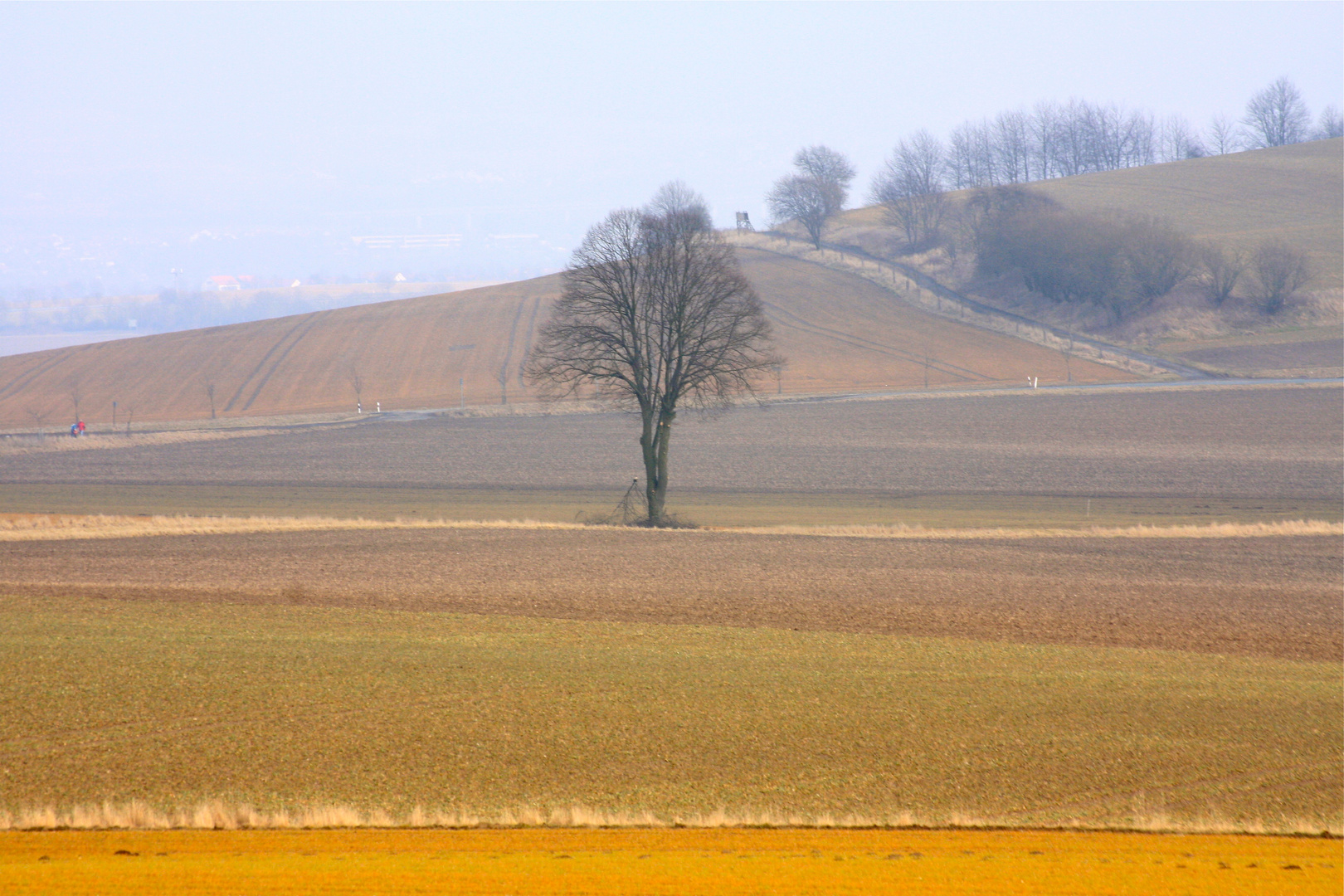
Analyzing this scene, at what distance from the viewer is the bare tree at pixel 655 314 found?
1097 inches

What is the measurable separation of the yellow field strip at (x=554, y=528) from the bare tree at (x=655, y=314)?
4941 mm

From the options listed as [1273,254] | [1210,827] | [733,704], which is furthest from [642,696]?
[1273,254]

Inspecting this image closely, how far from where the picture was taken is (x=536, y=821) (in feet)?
22.1

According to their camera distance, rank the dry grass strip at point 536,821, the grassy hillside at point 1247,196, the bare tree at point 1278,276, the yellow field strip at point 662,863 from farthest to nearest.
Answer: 1. the grassy hillside at point 1247,196
2. the bare tree at point 1278,276
3. the dry grass strip at point 536,821
4. the yellow field strip at point 662,863

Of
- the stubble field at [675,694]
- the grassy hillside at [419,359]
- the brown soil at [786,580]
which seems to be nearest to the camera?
the stubble field at [675,694]

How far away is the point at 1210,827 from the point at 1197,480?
30.1 meters

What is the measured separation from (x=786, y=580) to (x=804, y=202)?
9682 cm

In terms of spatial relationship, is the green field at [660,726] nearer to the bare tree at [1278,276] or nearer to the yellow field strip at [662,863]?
the yellow field strip at [662,863]

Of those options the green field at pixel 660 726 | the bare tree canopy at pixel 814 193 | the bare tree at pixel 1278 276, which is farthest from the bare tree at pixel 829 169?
the green field at pixel 660 726

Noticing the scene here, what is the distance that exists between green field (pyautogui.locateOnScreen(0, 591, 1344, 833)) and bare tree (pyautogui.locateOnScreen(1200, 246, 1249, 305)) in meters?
71.5

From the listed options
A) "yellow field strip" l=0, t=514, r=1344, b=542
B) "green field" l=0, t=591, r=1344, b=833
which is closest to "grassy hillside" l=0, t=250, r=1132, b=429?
"yellow field strip" l=0, t=514, r=1344, b=542

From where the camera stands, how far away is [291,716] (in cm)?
869

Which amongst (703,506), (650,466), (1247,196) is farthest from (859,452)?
(1247,196)

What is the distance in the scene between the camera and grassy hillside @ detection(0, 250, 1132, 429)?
6531 centimetres
